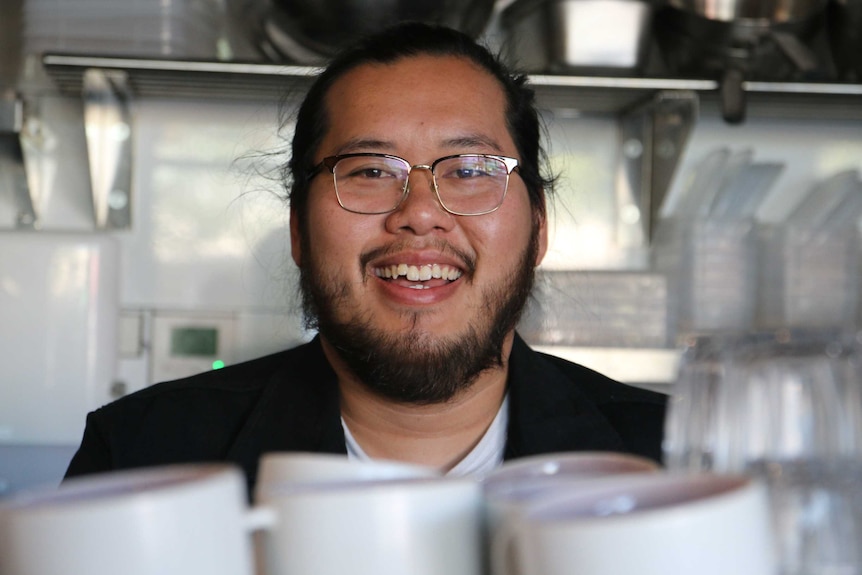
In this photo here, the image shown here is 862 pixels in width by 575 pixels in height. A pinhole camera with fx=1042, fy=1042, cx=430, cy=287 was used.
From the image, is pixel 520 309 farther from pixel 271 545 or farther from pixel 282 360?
pixel 271 545

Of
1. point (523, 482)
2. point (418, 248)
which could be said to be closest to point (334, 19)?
point (418, 248)

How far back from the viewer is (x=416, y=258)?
1.10m

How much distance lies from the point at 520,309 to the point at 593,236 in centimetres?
90

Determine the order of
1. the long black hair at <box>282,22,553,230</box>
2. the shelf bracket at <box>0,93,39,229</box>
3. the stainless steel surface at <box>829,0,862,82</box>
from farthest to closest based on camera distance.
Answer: the shelf bracket at <box>0,93,39,229</box> → the stainless steel surface at <box>829,0,862,82</box> → the long black hair at <box>282,22,553,230</box>

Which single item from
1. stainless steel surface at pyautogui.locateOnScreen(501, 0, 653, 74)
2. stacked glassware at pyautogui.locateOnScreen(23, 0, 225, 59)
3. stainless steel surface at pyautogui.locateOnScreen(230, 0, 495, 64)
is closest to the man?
stainless steel surface at pyautogui.locateOnScreen(230, 0, 495, 64)

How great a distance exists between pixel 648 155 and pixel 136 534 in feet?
5.75

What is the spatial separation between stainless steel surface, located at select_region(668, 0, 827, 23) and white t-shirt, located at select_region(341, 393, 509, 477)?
96cm

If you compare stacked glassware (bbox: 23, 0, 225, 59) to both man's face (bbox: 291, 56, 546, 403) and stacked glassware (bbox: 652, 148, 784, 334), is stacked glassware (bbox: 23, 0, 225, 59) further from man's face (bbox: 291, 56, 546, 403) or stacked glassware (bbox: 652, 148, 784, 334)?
stacked glassware (bbox: 652, 148, 784, 334)

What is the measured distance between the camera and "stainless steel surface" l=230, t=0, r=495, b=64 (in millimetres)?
1658

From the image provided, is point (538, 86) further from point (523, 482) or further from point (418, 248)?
point (523, 482)

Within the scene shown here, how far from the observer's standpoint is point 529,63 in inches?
77.2

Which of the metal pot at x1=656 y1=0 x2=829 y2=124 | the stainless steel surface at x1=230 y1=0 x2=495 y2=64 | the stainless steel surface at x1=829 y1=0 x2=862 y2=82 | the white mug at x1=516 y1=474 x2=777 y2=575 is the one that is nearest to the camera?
the white mug at x1=516 y1=474 x2=777 y2=575

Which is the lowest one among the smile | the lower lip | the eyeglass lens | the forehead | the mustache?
the lower lip

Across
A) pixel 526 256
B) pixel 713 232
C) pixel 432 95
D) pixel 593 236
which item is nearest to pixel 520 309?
pixel 526 256
